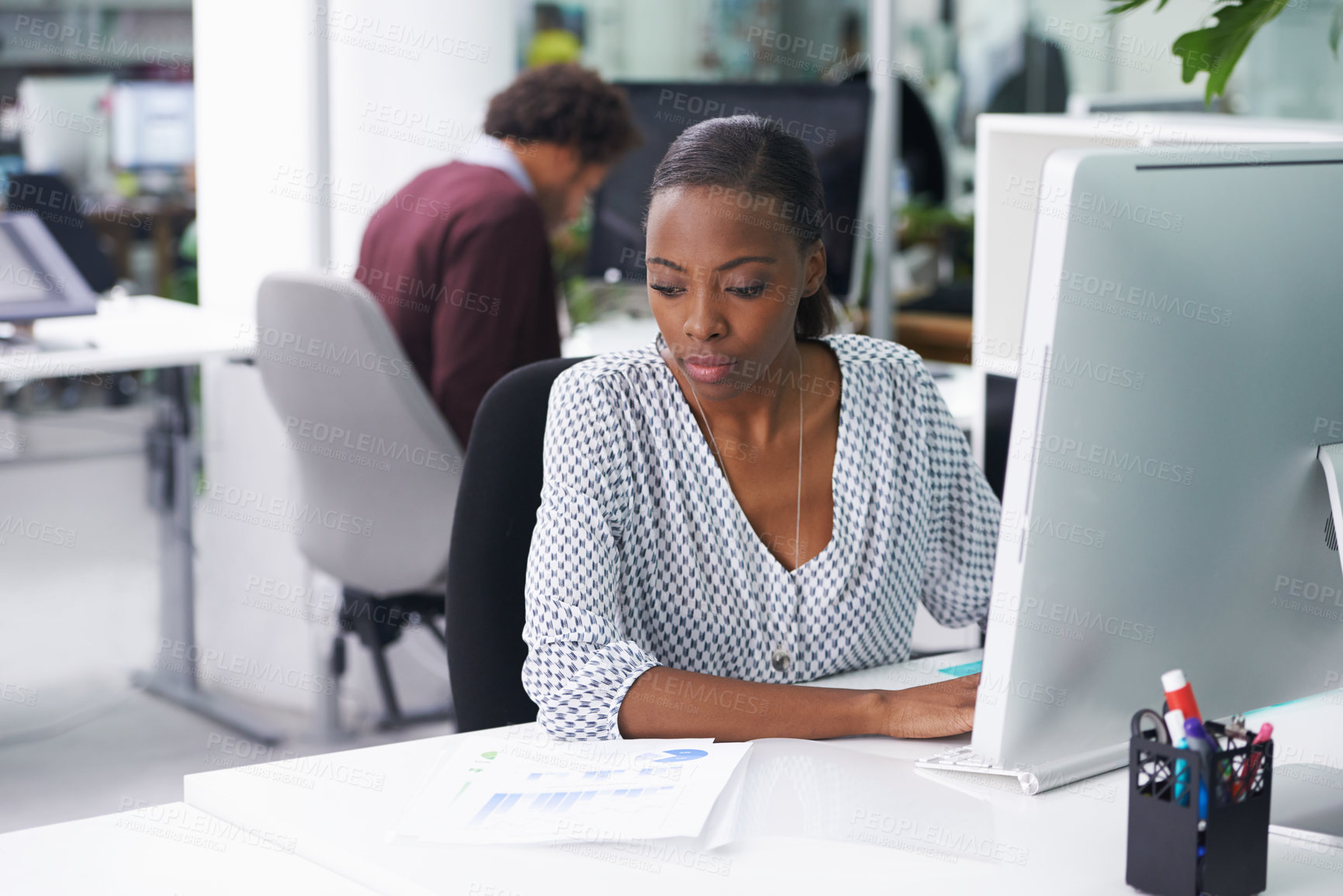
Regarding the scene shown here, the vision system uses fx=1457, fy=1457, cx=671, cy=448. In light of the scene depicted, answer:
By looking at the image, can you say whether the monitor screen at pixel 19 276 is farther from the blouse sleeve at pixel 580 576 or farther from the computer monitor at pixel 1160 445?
the computer monitor at pixel 1160 445

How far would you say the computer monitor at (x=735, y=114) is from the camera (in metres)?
2.73

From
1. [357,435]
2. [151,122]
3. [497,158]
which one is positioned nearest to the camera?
[357,435]

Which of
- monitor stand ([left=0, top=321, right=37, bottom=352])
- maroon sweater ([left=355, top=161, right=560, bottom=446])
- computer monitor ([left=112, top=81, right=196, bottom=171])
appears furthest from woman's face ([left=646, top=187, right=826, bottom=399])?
computer monitor ([left=112, top=81, right=196, bottom=171])

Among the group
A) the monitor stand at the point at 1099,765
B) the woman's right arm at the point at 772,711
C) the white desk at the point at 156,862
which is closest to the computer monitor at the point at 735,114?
the woman's right arm at the point at 772,711

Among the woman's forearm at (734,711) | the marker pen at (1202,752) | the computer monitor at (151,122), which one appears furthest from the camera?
the computer monitor at (151,122)

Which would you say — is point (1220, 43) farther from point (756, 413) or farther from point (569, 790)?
point (569, 790)

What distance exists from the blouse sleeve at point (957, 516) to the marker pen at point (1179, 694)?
1.86 feet

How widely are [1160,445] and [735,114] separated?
1766 millimetres

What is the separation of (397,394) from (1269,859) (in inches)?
66.1

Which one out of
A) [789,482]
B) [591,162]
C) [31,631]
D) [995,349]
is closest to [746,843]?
[789,482]

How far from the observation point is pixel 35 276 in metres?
2.77

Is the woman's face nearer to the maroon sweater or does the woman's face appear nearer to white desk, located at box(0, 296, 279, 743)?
the maroon sweater

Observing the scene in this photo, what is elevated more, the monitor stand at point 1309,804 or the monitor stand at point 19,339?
the monitor stand at point 19,339

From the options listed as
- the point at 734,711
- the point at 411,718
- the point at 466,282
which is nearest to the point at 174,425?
the point at 411,718
